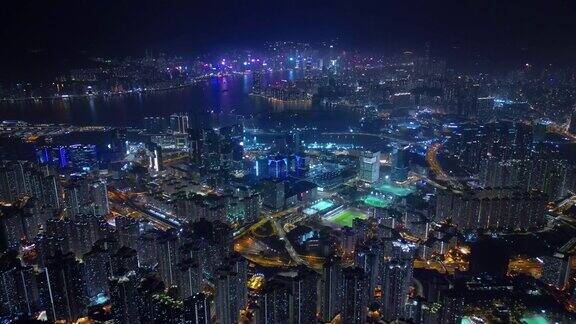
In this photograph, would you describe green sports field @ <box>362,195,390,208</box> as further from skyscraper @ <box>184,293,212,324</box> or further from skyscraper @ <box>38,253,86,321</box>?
skyscraper @ <box>38,253,86,321</box>

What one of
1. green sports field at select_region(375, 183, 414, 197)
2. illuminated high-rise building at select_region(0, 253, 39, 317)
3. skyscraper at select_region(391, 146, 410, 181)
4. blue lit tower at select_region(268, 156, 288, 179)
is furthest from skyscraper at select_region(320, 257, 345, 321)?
skyscraper at select_region(391, 146, 410, 181)

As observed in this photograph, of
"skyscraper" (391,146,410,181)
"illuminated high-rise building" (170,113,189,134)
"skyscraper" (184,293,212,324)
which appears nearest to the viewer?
"skyscraper" (184,293,212,324)

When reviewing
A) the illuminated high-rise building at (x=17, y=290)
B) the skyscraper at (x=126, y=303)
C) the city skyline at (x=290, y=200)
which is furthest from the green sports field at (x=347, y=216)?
the illuminated high-rise building at (x=17, y=290)

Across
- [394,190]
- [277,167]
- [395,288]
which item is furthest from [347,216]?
[395,288]

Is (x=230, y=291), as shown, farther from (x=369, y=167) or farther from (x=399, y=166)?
(x=399, y=166)

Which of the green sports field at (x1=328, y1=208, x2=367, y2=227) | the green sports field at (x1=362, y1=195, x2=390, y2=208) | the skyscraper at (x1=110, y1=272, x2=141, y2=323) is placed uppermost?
the skyscraper at (x1=110, y1=272, x2=141, y2=323)

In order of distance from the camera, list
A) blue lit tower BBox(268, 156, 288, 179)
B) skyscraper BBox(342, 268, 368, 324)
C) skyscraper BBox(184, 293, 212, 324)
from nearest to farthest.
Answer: skyscraper BBox(184, 293, 212, 324) < skyscraper BBox(342, 268, 368, 324) < blue lit tower BBox(268, 156, 288, 179)

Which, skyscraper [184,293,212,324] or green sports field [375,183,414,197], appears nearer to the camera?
skyscraper [184,293,212,324]

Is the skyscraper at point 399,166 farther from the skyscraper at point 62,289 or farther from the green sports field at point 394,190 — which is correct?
the skyscraper at point 62,289

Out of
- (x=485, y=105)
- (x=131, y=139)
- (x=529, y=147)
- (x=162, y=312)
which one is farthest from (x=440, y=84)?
(x=162, y=312)

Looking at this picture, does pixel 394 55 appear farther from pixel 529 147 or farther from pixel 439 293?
pixel 439 293
